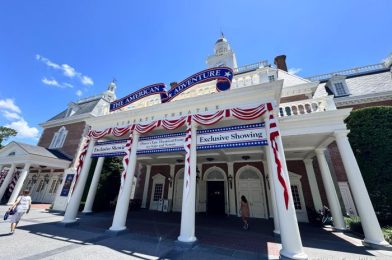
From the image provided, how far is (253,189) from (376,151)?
24.2 feet

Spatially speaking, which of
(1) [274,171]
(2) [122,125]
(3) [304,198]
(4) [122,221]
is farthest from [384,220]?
(2) [122,125]

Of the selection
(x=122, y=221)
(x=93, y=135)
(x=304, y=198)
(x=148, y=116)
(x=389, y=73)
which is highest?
(x=389, y=73)

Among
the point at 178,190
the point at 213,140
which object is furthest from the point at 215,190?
the point at 213,140

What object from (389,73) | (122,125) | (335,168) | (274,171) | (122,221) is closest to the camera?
(274,171)

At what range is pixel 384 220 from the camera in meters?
7.77

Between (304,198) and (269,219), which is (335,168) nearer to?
(304,198)

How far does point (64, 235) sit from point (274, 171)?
868 centimetres

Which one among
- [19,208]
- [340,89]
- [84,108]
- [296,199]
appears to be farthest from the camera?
[84,108]

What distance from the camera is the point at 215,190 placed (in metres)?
14.3

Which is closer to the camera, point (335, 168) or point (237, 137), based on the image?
point (237, 137)

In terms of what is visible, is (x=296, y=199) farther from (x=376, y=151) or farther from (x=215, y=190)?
(x=215, y=190)

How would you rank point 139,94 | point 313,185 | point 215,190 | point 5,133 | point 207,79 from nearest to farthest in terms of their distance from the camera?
point 207,79 < point 139,94 < point 313,185 < point 215,190 < point 5,133

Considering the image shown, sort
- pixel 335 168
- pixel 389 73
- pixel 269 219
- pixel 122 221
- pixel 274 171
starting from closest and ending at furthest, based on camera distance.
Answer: pixel 274 171 → pixel 122 221 → pixel 269 219 → pixel 335 168 → pixel 389 73

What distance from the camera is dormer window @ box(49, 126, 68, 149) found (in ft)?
68.2
